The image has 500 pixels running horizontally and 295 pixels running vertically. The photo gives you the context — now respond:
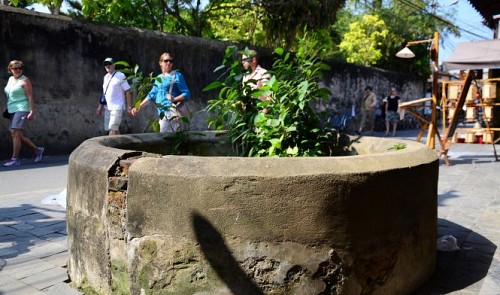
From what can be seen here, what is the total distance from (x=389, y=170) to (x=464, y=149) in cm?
941

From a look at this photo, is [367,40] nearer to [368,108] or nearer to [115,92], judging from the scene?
[368,108]

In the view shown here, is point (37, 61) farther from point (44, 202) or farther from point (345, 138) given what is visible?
point (345, 138)

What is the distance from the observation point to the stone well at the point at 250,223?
234 centimetres

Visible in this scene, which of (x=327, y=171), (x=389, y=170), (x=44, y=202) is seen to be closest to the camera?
(x=327, y=171)

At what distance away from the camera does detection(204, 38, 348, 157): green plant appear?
332 cm

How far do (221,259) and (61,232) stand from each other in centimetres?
222

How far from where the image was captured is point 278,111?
3385 mm

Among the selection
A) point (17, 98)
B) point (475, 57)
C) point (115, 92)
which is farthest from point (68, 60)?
point (475, 57)

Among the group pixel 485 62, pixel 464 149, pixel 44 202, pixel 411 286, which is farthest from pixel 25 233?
pixel 464 149

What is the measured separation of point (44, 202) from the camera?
16.5 ft

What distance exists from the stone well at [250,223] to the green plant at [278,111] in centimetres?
83

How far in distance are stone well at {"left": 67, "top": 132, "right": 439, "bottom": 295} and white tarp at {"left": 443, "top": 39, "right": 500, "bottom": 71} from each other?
7.48 meters

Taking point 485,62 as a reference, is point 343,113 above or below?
below

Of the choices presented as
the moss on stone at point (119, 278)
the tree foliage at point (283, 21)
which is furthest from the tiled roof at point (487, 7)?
the moss on stone at point (119, 278)
